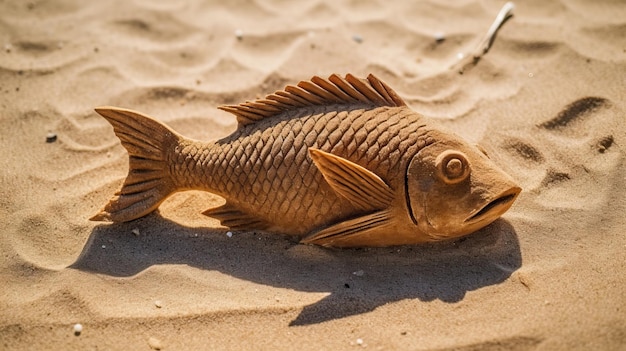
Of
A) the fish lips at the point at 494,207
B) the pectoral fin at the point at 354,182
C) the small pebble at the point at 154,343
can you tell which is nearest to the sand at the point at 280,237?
the small pebble at the point at 154,343

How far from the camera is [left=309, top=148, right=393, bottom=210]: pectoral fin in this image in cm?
265

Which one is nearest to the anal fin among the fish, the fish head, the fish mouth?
the fish

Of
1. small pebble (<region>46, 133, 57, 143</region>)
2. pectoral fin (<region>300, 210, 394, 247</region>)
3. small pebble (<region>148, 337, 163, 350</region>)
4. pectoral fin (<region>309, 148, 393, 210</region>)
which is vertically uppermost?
pectoral fin (<region>309, 148, 393, 210</region>)

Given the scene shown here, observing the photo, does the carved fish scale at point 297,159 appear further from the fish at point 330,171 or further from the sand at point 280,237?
the sand at point 280,237

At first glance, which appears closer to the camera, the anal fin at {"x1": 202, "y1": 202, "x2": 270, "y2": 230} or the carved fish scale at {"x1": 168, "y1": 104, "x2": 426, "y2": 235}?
the carved fish scale at {"x1": 168, "y1": 104, "x2": 426, "y2": 235}

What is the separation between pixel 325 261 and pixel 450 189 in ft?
2.56

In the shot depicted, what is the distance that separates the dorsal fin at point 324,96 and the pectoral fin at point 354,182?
0.45m

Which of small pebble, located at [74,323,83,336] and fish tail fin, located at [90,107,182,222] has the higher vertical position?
fish tail fin, located at [90,107,182,222]

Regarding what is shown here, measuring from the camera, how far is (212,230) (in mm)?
3232

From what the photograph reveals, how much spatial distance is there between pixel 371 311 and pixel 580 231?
125 centimetres

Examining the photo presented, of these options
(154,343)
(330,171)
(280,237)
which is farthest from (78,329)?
(330,171)

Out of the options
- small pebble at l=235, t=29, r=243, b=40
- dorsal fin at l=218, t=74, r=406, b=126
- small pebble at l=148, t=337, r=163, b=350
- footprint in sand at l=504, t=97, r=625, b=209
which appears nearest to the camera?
small pebble at l=148, t=337, r=163, b=350

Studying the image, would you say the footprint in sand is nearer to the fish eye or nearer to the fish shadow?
the fish shadow

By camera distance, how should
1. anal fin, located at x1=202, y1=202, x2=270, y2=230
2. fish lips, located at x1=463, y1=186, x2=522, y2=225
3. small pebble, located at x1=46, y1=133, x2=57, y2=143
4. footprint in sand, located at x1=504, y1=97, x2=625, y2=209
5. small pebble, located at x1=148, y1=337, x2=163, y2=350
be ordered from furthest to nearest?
small pebble, located at x1=46, y1=133, x2=57, y2=143, footprint in sand, located at x1=504, y1=97, x2=625, y2=209, anal fin, located at x1=202, y1=202, x2=270, y2=230, fish lips, located at x1=463, y1=186, x2=522, y2=225, small pebble, located at x1=148, y1=337, x2=163, y2=350
